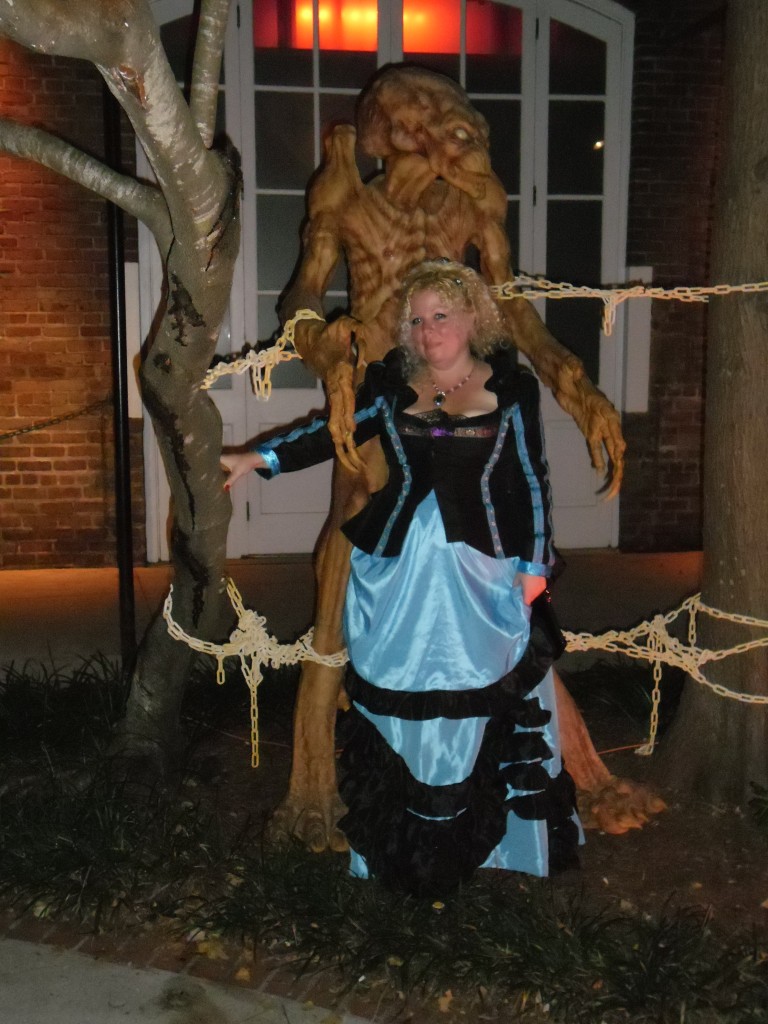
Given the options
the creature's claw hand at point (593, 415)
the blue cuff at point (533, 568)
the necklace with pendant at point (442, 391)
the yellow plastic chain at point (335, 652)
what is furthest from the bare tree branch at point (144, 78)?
the yellow plastic chain at point (335, 652)

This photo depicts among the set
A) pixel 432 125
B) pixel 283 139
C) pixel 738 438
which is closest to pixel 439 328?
pixel 432 125

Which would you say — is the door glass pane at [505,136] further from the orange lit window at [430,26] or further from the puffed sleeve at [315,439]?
the puffed sleeve at [315,439]

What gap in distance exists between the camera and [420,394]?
304 cm

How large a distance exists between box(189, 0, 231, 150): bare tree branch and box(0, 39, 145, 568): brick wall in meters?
3.91

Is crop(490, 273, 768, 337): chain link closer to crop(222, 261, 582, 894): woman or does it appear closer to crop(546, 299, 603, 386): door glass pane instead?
crop(222, 261, 582, 894): woman

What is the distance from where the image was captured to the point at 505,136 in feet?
21.4

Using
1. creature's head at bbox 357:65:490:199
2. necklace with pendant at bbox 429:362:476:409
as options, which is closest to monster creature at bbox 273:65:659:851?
creature's head at bbox 357:65:490:199

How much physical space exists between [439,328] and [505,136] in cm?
403

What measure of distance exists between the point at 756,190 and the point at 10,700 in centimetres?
329

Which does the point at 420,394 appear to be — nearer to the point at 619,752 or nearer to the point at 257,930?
the point at 257,930

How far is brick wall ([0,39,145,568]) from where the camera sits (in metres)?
6.23

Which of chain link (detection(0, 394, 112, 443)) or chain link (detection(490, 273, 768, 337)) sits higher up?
chain link (detection(490, 273, 768, 337))

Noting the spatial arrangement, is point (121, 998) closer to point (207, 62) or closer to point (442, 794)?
point (442, 794)

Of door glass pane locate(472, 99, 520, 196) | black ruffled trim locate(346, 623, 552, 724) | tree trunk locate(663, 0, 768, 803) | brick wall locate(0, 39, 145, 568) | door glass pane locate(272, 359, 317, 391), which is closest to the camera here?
black ruffled trim locate(346, 623, 552, 724)
